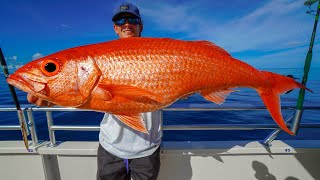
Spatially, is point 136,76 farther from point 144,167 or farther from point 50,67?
point 144,167

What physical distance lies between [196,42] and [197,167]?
227 centimetres

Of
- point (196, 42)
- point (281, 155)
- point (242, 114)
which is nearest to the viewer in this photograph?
point (196, 42)

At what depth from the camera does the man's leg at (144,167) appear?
2.30 m

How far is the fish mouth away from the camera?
1301mm

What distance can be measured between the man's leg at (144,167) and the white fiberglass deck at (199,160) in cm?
78

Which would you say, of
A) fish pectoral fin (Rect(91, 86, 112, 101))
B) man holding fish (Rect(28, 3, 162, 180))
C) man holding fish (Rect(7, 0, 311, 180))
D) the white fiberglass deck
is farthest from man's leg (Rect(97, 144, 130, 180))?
fish pectoral fin (Rect(91, 86, 112, 101))

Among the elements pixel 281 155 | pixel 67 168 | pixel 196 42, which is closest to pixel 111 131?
pixel 196 42

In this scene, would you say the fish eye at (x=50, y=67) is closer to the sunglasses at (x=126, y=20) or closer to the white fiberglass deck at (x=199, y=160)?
the sunglasses at (x=126, y=20)

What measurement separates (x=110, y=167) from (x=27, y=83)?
1.42 meters

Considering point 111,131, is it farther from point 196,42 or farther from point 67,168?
point 67,168

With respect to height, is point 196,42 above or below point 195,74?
above

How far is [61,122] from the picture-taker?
33.8ft

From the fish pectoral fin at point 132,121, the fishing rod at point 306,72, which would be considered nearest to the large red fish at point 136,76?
the fish pectoral fin at point 132,121

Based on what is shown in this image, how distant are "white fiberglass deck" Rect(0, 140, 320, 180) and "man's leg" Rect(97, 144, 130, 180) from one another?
0.80 m
